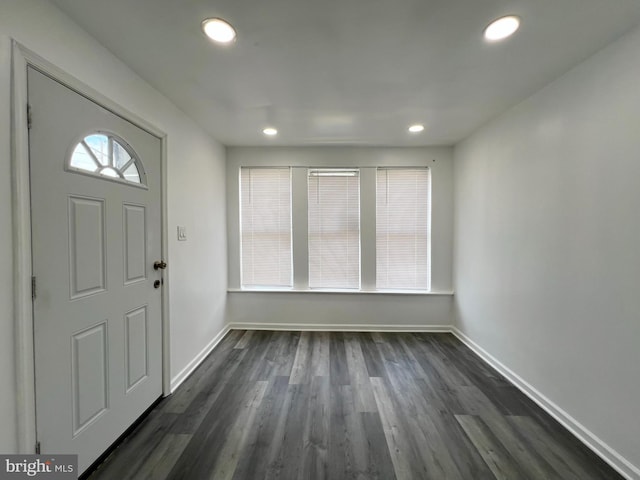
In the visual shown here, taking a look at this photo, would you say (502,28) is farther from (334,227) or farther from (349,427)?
(349,427)

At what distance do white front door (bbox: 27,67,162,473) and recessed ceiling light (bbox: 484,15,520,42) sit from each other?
2.29 metres

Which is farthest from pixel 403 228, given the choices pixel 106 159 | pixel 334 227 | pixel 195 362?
pixel 106 159

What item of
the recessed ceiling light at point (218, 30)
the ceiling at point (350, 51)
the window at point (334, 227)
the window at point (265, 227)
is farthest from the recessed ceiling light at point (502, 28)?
the window at point (265, 227)

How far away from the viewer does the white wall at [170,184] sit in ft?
3.39

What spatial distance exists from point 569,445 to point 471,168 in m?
2.53

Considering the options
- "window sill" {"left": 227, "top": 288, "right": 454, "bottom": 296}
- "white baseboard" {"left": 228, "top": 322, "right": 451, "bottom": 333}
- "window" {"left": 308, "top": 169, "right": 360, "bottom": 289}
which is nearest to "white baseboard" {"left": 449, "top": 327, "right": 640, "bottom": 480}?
"white baseboard" {"left": 228, "top": 322, "right": 451, "bottom": 333}

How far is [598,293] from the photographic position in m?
1.54

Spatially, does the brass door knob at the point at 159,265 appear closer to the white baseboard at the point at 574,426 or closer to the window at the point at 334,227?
the window at the point at 334,227

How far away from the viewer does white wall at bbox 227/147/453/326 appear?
3295 millimetres

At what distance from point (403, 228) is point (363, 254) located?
0.66 meters

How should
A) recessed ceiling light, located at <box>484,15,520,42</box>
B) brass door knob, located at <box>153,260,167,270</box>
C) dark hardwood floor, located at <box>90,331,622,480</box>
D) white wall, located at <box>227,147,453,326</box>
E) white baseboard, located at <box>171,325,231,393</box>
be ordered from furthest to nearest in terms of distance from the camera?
white wall, located at <box>227,147,453,326</box>, white baseboard, located at <box>171,325,231,393</box>, brass door knob, located at <box>153,260,167,270</box>, dark hardwood floor, located at <box>90,331,622,480</box>, recessed ceiling light, located at <box>484,15,520,42</box>

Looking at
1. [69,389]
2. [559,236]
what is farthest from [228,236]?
[559,236]

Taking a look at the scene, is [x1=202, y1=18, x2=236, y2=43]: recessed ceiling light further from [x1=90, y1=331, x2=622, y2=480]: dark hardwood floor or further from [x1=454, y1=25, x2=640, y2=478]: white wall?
[x1=90, y1=331, x2=622, y2=480]: dark hardwood floor

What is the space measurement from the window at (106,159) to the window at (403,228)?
2665 millimetres
